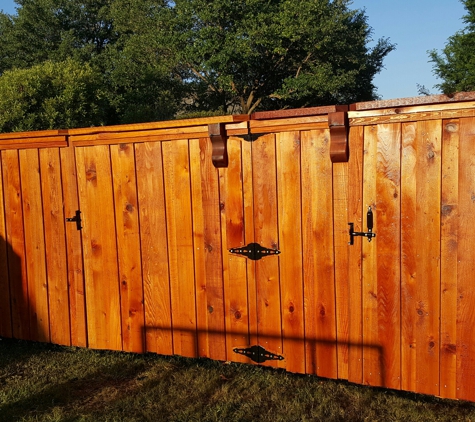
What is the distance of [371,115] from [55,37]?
31.4 m

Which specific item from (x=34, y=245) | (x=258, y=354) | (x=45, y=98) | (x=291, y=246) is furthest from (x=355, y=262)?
(x=45, y=98)

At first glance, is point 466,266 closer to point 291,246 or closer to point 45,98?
point 291,246

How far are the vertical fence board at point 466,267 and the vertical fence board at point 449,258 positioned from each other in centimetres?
3

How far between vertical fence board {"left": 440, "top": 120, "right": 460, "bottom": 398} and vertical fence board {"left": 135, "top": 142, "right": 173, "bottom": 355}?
2.16m

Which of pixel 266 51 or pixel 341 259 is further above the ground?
pixel 266 51

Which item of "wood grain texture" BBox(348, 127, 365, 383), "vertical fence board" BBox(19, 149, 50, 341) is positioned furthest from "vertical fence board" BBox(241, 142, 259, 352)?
"vertical fence board" BBox(19, 149, 50, 341)

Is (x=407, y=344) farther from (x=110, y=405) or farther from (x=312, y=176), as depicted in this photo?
(x=110, y=405)

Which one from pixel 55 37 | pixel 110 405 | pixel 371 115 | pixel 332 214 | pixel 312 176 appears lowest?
pixel 110 405

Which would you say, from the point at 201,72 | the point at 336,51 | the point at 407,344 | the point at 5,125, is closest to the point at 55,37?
the point at 201,72

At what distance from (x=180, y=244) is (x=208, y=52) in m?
23.0

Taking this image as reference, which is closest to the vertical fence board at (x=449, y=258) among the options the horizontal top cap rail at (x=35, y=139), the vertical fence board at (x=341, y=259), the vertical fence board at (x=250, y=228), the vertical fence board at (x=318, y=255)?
the vertical fence board at (x=341, y=259)

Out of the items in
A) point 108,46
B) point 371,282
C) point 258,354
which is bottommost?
point 258,354

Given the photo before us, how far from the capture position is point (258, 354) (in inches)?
160

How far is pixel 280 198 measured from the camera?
3.88 meters
